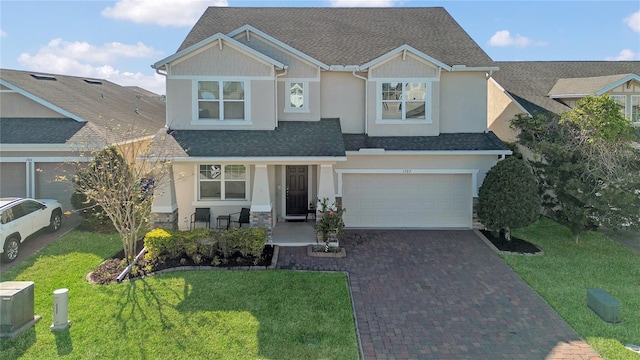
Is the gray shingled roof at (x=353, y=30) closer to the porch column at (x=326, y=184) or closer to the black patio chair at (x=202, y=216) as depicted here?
the porch column at (x=326, y=184)

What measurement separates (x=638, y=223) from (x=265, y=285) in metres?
12.0

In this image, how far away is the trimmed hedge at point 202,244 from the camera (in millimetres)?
11430

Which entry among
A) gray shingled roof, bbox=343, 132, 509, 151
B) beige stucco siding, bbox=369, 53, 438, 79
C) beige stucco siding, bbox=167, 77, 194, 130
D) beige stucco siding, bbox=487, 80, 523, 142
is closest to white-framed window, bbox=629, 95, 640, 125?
beige stucco siding, bbox=487, 80, 523, 142

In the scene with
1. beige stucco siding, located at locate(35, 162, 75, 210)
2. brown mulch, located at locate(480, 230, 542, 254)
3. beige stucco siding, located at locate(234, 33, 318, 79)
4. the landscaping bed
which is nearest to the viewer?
the landscaping bed

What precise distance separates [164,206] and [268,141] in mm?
4080

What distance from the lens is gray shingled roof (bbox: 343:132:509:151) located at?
1502 centimetres

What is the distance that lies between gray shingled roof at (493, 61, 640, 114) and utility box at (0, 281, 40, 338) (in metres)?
19.5

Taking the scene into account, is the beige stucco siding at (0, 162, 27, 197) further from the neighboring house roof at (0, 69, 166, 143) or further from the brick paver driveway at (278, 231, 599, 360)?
the brick paver driveway at (278, 231, 599, 360)

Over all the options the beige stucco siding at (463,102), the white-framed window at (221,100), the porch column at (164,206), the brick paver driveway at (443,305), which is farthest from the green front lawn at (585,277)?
the porch column at (164,206)

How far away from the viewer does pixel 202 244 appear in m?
11.5

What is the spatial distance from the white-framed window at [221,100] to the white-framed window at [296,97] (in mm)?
1868

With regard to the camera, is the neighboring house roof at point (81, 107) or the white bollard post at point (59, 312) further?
the neighboring house roof at point (81, 107)

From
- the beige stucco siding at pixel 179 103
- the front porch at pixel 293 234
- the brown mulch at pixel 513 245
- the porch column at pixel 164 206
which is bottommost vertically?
the brown mulch at pixel 513 245

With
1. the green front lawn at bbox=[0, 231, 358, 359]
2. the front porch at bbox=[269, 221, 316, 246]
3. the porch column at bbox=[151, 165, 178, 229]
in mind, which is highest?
the porch column at bbox=[151, 165, 178, 229]
